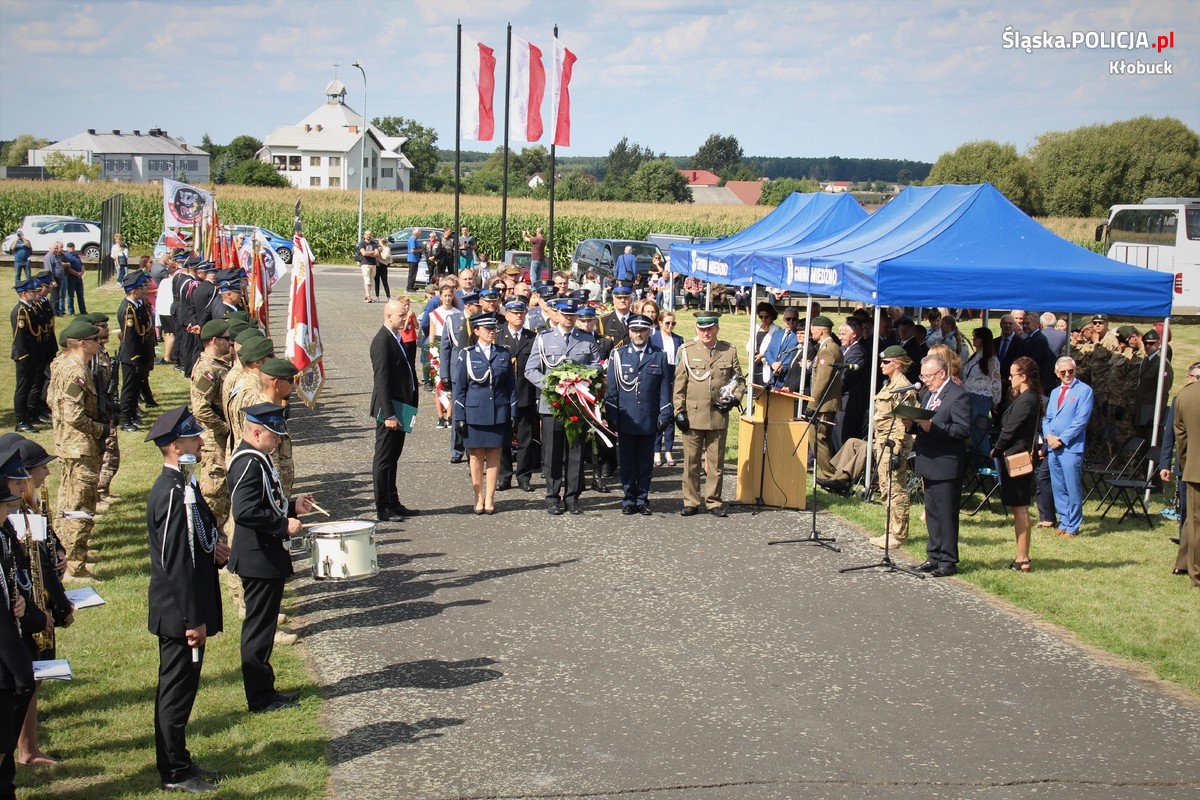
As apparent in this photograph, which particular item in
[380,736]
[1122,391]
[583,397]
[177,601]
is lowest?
[380,736]

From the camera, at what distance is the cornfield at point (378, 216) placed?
52.4 meters

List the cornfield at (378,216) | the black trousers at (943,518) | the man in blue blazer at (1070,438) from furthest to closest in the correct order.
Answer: the cornfield at (378,216) → the man in blue blazer at (1070,438) → the black trousers at (943,518)

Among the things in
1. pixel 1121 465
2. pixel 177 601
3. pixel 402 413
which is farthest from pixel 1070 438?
pixel 177 601

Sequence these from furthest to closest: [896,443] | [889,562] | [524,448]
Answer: [524,448], [896,443], [889,562]

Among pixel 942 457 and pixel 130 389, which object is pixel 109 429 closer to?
pixel 130 389

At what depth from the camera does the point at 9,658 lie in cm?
487

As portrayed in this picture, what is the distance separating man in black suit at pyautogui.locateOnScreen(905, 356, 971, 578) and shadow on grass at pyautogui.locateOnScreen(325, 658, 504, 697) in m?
4.26

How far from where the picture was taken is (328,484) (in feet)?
40.7

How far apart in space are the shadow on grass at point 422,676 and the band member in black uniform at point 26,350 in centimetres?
1021

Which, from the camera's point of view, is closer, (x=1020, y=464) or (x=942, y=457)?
(x=942, y=457)

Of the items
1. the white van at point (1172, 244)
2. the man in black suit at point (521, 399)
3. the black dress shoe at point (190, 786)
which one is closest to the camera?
the black dress shoe at point (190, 786)

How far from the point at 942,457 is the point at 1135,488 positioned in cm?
376

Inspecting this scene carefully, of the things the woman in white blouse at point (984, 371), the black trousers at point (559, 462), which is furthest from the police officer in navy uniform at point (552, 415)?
the woman in white blouse at point (984, 371)

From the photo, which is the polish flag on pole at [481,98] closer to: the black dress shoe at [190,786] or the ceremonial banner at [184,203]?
the ceremonial banner at [184,203]
